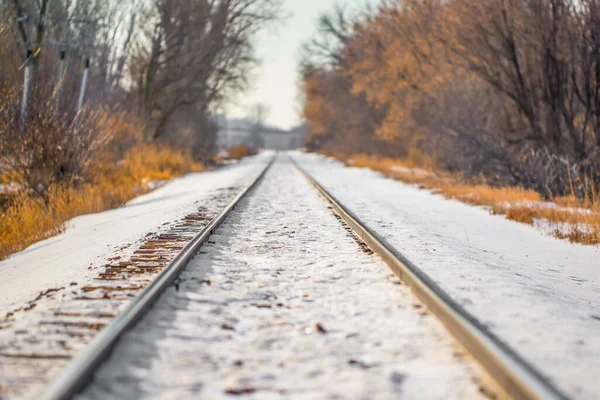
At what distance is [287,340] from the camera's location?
12.1 feet

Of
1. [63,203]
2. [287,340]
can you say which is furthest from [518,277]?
[63,203]

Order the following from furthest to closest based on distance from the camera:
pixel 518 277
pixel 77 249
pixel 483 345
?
pixel 77 249, pixel 518 277, pixel 483 345

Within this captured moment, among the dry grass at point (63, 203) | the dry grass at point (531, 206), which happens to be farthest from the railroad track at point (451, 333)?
the dry grass at point (63, 203)

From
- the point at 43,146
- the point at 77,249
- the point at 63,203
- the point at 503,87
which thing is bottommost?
the point at 77,249

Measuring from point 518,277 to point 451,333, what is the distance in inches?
100

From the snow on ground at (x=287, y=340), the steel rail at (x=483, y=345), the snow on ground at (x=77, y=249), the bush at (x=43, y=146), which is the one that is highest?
the bush at (x=43, y=146)

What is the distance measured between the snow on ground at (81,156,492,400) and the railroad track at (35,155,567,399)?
70 mm

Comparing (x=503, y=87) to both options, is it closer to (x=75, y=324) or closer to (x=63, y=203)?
(x=63, y=203)

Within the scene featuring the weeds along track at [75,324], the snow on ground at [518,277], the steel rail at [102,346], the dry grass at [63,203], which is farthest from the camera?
the dry grass at [63,203]

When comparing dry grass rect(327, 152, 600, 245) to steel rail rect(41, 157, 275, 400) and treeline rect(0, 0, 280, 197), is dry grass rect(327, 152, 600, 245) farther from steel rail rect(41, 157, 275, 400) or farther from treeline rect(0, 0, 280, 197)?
treeline rect(0, 0, 280, 197)

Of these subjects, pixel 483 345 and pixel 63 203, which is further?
pixel 63 203

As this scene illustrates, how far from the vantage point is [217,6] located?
2919 cm

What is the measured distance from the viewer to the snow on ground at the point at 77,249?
5.68 metres

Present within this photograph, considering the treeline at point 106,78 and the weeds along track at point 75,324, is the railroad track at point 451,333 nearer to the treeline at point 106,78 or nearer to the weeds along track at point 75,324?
the weeds along track at point 75,324
